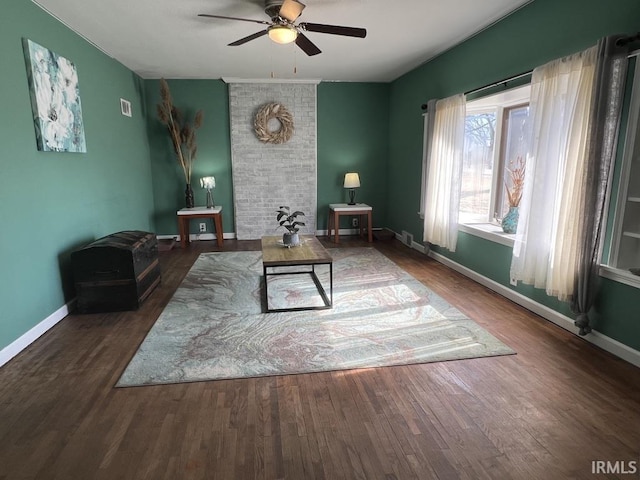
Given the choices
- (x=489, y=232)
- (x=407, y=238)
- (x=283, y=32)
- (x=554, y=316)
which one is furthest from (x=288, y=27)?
(x=407, y=238)

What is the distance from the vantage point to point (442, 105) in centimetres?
430

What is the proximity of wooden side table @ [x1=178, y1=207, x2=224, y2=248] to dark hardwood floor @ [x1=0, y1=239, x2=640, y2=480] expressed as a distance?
119 inches

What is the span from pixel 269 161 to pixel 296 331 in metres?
3.83

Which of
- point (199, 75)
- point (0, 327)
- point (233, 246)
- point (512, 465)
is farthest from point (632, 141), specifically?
point (199, 75)

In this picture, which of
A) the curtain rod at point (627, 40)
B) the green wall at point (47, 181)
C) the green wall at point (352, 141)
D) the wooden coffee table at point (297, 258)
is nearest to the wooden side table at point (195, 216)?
the green wall at point (47, 181)

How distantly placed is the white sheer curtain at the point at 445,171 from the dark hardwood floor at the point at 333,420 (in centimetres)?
195

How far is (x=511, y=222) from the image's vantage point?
3719mm

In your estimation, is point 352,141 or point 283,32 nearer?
point 283,32

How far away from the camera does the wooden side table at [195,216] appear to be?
540 centimetres

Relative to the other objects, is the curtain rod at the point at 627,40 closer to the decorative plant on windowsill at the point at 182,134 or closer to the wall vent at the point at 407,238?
the wall vent at the point at 407,238

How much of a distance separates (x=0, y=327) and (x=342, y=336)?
222 cm

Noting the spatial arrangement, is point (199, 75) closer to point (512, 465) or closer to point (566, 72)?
point (566, 72)

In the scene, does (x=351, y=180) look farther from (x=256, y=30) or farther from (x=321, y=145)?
(x=256, y=30)

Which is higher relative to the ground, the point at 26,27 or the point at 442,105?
the point at 26,27
